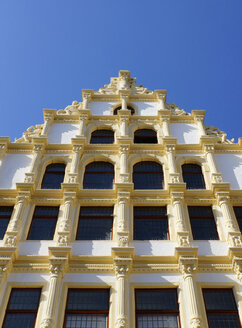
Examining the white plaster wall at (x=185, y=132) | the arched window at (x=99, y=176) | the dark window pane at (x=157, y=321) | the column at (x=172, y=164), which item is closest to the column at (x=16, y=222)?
the arched window at (x=99, y=176)

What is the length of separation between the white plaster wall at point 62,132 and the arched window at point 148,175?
4280 millimetres

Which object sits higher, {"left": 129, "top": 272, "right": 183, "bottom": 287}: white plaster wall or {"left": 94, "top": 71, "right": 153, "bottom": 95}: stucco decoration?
{"left": 94, "top": 71, "right": 153, "bottom": 95}: stucco decoration

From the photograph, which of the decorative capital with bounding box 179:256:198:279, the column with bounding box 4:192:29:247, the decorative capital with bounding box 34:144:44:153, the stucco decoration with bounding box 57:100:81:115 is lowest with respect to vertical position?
the decorative capital with bounding box 179:256:198:279

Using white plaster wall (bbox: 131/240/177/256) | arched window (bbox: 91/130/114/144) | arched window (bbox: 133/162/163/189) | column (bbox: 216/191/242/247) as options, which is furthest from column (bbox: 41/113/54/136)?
column (bbox: 216/191/242/247)

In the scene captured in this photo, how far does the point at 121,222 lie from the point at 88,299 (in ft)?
11.4

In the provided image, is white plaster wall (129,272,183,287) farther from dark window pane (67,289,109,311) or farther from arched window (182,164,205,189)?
arched window (182,164,205,189)

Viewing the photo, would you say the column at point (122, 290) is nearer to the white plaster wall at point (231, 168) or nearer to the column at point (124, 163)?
the column at point (124, 163)

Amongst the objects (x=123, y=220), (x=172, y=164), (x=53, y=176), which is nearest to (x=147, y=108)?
(x=172, y=164)

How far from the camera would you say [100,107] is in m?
25.5

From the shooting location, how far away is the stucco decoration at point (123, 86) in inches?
1066

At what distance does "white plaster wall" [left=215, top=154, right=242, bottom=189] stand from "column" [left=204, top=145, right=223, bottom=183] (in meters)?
0.44

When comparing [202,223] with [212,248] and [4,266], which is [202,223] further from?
[4,266]

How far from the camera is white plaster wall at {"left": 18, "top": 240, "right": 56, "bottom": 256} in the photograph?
1558cm

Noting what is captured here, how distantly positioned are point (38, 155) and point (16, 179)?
1827 mm
